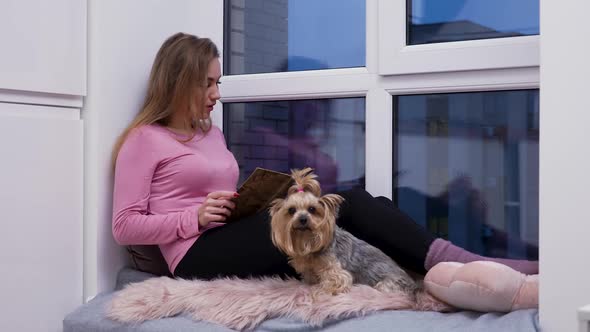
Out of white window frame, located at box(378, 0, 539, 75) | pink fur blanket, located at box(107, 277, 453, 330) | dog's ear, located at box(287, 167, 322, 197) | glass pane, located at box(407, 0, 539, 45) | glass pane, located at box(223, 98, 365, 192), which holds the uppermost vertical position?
glass pane, located at box(407, 0, 539, 45)

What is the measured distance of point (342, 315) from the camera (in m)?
1.80

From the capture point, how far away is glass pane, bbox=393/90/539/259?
228cm

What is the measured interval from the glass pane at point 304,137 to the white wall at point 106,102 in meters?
0.47

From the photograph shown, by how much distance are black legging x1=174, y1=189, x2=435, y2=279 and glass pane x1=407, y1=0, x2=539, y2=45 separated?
605mm

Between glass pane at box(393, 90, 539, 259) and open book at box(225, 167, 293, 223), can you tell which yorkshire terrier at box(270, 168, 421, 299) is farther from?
glass pane at box(393, 90, 539, 259)

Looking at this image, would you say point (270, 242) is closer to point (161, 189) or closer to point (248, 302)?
point (248, 302)

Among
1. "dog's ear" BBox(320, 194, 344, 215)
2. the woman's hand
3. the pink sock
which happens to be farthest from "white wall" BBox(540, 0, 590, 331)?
the woman's hand

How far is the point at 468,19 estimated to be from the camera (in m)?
2.36

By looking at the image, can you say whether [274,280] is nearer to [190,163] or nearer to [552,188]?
[190,163]

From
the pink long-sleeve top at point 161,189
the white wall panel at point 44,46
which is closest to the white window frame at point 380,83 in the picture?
the pink long-sleeve top at point 161,189

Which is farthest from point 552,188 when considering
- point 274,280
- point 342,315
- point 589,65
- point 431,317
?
point 274,280

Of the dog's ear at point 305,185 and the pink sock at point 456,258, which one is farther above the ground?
the dog's ear at point 305,185

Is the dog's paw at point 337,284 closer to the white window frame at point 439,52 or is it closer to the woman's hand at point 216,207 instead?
the woman's hand at point 216,207

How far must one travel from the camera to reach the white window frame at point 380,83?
7.40 ft
